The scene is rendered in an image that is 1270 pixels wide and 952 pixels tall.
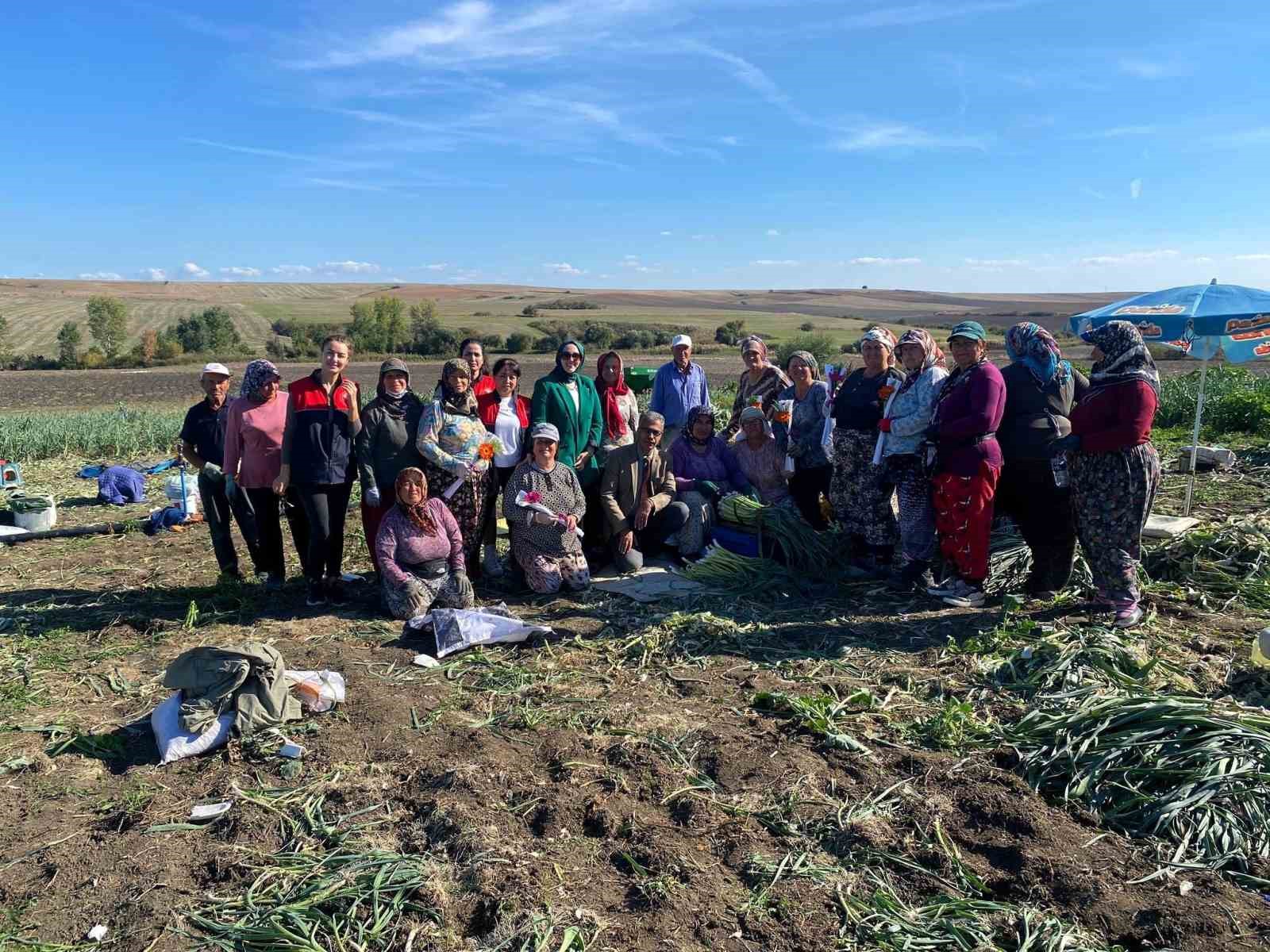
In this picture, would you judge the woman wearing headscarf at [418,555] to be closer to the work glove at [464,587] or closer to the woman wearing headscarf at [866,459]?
the work glove at [464,587]

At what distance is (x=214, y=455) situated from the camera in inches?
243

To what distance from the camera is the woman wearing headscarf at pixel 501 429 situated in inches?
238

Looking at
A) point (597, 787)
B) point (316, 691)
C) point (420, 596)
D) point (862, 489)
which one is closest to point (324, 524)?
point (420, 596)

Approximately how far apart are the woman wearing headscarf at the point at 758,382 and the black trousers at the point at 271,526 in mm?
3212

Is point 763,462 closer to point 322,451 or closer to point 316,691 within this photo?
point 322,451

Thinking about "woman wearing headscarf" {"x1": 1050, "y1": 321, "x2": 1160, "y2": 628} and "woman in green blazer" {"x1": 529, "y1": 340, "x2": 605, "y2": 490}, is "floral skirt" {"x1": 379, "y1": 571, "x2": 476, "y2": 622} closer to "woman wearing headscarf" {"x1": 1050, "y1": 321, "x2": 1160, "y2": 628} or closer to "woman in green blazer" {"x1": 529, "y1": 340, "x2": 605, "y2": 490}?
"woman in green blazer" {"x1": 529, "y1": 340, "x2": 605, "y2": 490}

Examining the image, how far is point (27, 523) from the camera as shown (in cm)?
779

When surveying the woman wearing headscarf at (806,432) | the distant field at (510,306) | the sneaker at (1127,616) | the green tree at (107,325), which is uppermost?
the distant field at (510,306)

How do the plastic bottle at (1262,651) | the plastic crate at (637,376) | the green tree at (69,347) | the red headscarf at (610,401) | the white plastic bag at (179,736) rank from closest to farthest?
1. the white plastic bag at (179,736)
2. the plastic bottle at (1262,651)
3. the red headscarf at (610,401)
4. the plastic crate at (637,376)
5. the green tree at (69,347)

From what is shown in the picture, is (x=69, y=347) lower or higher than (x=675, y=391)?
higher

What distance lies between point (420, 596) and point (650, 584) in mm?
1600

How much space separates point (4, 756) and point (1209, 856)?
4607 millimetres

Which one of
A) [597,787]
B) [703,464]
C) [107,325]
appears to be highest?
[107,325]

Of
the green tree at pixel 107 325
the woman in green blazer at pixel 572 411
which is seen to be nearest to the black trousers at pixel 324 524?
the woman in green blazer at pixel 572 411
